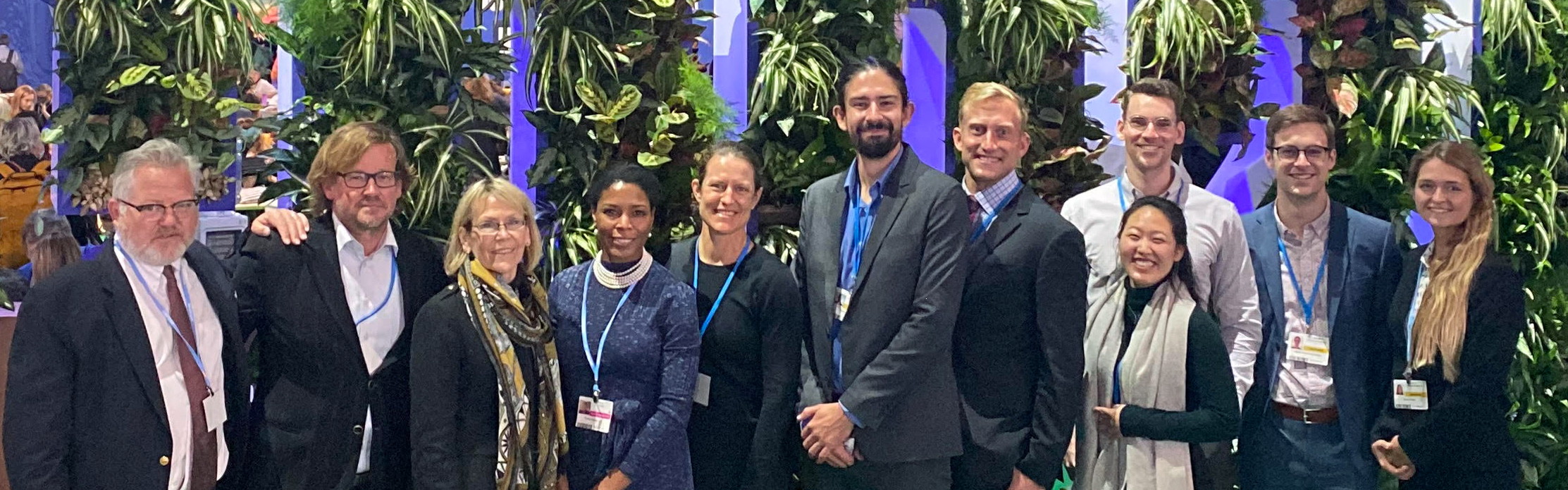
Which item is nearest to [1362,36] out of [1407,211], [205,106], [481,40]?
[1407,211]

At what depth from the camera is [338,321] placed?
10.5ft

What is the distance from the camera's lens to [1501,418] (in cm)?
365

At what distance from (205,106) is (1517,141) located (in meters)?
3.96

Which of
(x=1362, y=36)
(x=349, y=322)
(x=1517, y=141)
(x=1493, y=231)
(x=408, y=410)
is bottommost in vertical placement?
(x=408, y=410)

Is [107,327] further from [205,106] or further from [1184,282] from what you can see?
[1184,282]

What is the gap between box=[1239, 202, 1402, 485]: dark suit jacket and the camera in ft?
12.0

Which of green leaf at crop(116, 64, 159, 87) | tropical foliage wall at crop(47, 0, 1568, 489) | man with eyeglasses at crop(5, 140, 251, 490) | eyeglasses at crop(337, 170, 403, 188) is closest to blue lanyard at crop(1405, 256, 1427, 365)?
tropical foliage wall at crop(47, 0, 1568, 489)

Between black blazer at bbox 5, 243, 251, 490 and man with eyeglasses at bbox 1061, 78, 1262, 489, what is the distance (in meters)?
2.25

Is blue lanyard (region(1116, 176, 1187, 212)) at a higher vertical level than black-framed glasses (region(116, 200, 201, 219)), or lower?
higher

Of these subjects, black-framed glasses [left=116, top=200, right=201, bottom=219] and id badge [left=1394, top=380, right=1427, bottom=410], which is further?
id badge [left=1394, top=380, right=1427, bottom=410]

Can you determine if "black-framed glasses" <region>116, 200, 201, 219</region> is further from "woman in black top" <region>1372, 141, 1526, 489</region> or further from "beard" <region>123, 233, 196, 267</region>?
"woman in black top" <region>1372, 141, 1526, 489</region>

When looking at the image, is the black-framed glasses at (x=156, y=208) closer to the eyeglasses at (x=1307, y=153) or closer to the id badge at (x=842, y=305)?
the id badge at (x=842, y=305)

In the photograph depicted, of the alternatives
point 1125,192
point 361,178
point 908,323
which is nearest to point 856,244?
point 908,323

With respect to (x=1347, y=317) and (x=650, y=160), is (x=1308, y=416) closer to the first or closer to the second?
(x=1347, y=317)
